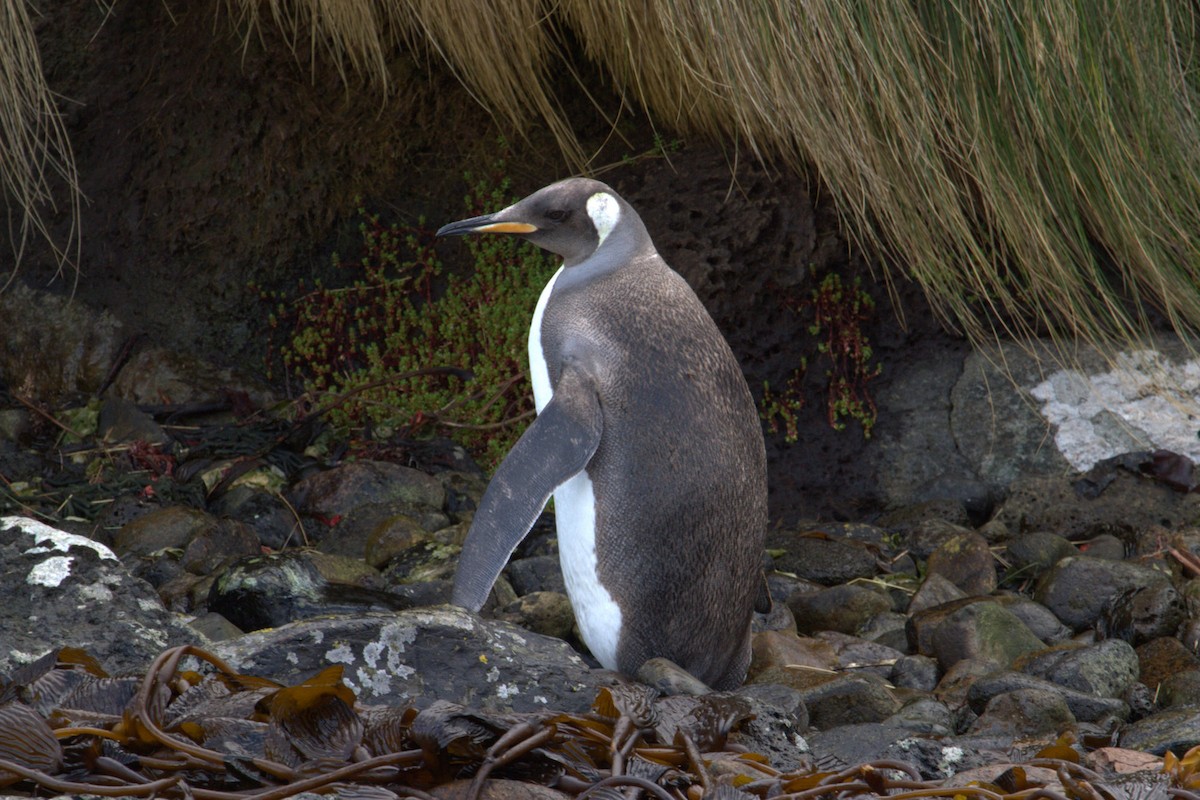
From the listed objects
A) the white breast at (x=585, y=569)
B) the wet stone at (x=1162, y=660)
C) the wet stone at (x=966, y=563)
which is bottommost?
the wet stone at (x=966, y=563)

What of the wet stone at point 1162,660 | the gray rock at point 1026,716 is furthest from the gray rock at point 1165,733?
the wet stone at point 1162,660

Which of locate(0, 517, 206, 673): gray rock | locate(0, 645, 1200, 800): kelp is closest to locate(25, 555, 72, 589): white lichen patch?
locate(0, 517, 206, 673): gray rock

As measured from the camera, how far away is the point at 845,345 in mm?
4988

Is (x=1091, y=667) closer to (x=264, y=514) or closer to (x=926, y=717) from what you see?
(x=926, y=717)

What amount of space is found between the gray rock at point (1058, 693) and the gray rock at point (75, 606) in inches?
68.2

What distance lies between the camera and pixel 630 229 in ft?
11.3

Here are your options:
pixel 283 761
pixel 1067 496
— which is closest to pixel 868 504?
pixel 1067 496

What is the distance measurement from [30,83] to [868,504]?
3577mm

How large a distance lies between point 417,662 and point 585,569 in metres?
0.72

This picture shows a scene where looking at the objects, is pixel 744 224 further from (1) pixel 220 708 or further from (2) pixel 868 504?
(1) pixel 220 708

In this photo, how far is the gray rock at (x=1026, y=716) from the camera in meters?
2.72

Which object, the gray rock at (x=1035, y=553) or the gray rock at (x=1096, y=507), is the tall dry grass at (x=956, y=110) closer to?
the gray rock at (x=1096, y=507)

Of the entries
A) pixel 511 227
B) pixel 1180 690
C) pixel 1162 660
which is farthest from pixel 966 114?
pixel 1180 690

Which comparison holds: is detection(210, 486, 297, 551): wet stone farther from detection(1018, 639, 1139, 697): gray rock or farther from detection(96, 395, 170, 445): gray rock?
detection(1018, 639, 1139, 697): gray rock
